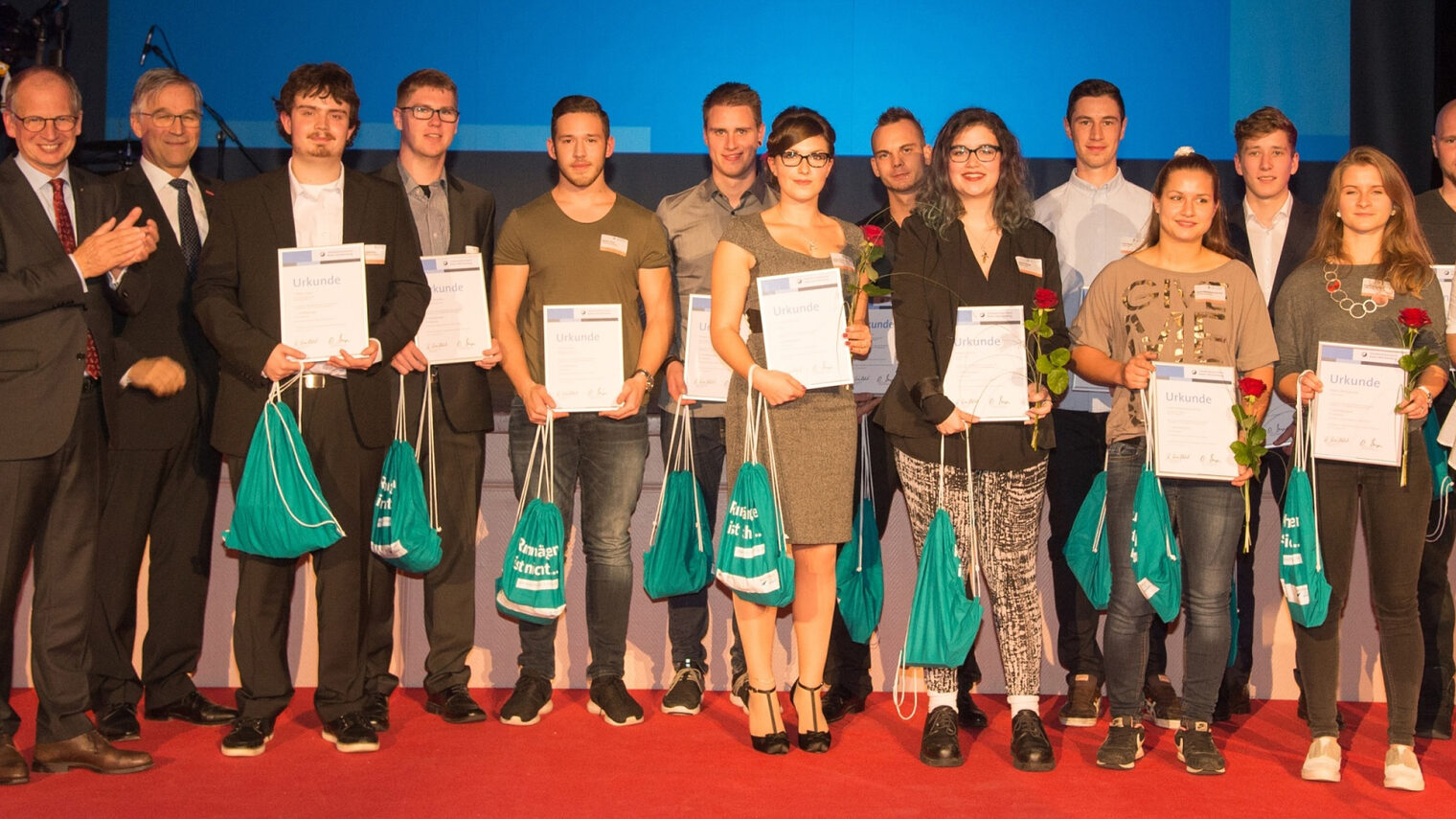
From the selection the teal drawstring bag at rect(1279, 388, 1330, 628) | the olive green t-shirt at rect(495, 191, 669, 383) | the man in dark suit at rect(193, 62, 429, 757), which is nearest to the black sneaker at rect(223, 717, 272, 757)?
the man in dark suit at rect(193, 62, 429, 757)

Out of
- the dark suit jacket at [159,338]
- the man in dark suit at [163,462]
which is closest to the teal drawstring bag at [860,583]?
the man in dark suit at [163,462]

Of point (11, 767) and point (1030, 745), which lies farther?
point (1030, 745)

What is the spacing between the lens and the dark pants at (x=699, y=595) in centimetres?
419

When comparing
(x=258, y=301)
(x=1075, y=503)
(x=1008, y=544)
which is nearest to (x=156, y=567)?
(x=258, y=301)

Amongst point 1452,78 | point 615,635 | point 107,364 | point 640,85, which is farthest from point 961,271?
point 1452,78

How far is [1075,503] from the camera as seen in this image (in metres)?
4.13

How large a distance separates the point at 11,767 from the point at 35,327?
3.63ft

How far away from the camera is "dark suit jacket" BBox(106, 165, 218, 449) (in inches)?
148

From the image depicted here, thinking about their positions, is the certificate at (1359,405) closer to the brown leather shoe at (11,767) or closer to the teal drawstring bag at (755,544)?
the teal drawstring bag at (755,544)

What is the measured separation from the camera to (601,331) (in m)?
3.91

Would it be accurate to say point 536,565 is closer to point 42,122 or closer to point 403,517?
point 403,517

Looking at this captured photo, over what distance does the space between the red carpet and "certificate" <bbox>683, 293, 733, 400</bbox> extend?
40.2 inches

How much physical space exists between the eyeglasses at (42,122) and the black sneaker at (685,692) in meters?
2.38

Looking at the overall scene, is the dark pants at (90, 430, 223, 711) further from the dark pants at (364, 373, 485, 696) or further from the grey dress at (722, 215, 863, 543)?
the grey dress at (722, 215, 863, 543)
